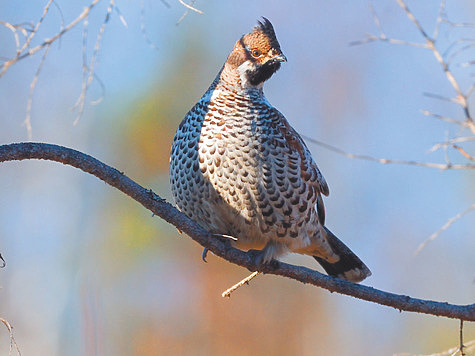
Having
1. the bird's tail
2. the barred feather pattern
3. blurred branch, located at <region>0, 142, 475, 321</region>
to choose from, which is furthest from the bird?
the bird's tail

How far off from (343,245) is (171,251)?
4.74 m

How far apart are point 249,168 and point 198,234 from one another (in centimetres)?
78

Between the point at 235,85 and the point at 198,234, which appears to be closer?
the point at 198,234

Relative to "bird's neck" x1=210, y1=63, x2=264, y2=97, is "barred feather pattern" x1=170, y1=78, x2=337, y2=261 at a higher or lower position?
lower

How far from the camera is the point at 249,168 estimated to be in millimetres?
4289

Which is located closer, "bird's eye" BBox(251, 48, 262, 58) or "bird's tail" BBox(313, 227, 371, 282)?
"bird's eye" BBox(251, 48, 262, 58)

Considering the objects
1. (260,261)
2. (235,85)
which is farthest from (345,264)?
(235,85)

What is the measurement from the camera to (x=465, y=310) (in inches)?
144

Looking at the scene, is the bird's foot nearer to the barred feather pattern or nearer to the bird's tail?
the barred feather pattern

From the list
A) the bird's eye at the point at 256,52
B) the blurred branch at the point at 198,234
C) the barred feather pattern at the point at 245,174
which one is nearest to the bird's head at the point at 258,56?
the bird's eye at the point at 256,52

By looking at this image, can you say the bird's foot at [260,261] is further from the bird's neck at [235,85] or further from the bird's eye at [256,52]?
the bird's eye at [256,52]

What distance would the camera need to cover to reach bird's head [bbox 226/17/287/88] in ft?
15.8

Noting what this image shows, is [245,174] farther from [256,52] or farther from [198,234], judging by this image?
[256,52]

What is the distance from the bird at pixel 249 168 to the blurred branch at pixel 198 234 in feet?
0.87
